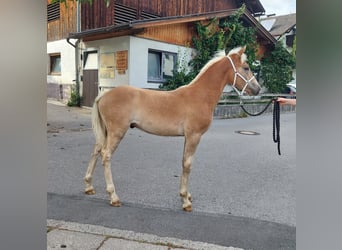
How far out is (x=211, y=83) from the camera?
217cm

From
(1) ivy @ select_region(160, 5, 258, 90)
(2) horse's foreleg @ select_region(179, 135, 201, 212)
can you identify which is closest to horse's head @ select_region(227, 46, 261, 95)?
(2) horse's foreleg @ select_region(179, 135, 201, 212)

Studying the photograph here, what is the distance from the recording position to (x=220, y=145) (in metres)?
4.77

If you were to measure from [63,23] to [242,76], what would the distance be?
24.7ft

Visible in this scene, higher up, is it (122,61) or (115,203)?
(122,61)

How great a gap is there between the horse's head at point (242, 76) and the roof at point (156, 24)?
3.95 metres

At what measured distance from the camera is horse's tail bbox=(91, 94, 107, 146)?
2.33 meters

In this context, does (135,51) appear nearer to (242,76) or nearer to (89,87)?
(89,87)

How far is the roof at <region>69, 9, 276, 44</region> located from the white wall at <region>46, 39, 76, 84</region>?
70 centimetres

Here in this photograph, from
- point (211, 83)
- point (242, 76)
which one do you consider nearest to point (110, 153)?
point (211, 83)

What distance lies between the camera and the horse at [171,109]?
2.18 m
